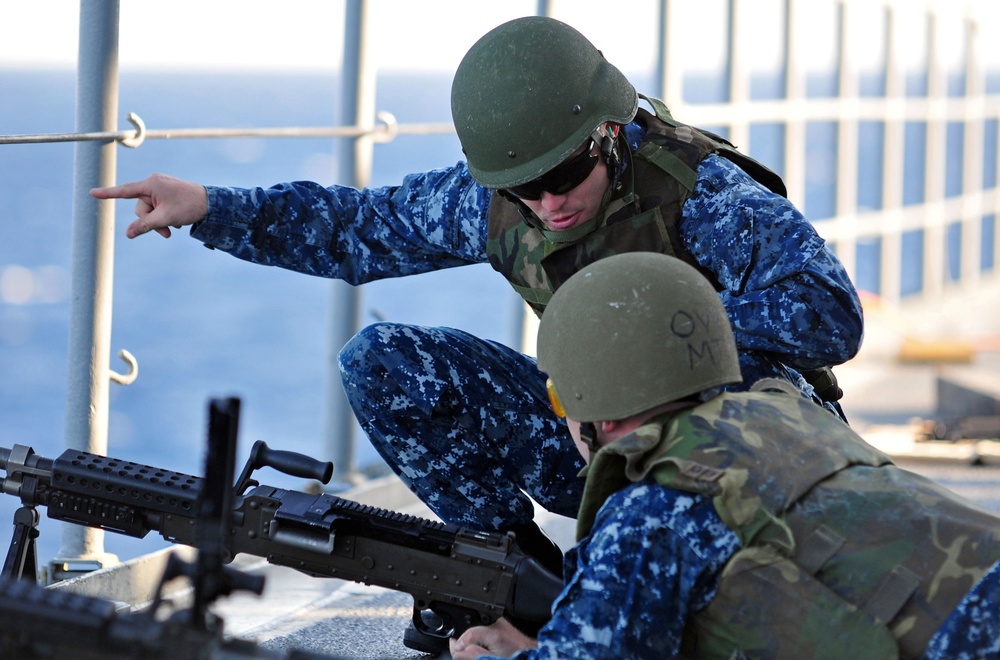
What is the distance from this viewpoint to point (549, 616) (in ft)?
6.52

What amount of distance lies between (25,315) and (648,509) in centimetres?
4420

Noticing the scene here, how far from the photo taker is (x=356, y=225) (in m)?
2.67

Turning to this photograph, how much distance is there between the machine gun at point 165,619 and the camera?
1224mm

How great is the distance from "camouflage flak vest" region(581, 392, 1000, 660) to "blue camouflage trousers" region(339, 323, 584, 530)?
33.0 inches

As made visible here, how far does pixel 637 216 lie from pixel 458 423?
0.52 meters

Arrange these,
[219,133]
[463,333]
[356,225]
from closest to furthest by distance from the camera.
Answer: [463,333], [356,225], [219,133]

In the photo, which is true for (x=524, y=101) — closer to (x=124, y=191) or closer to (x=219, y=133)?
(x=124, y=191)

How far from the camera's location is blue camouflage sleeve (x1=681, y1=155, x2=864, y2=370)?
2.15 meters

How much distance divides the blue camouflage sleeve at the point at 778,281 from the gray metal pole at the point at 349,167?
1432 mm

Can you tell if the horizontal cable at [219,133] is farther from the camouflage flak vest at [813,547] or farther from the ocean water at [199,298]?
the ocean water at [199,298]

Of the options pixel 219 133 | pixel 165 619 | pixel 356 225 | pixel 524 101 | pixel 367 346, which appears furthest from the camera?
pixel 219 133

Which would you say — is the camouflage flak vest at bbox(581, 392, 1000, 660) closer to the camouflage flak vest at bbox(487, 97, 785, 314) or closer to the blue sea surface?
the camouflage flak vest at bbox(487, 97, 785, 314)

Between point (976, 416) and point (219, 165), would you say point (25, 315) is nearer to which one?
point (219, 165)

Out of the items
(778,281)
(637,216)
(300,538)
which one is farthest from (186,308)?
(778,281)
